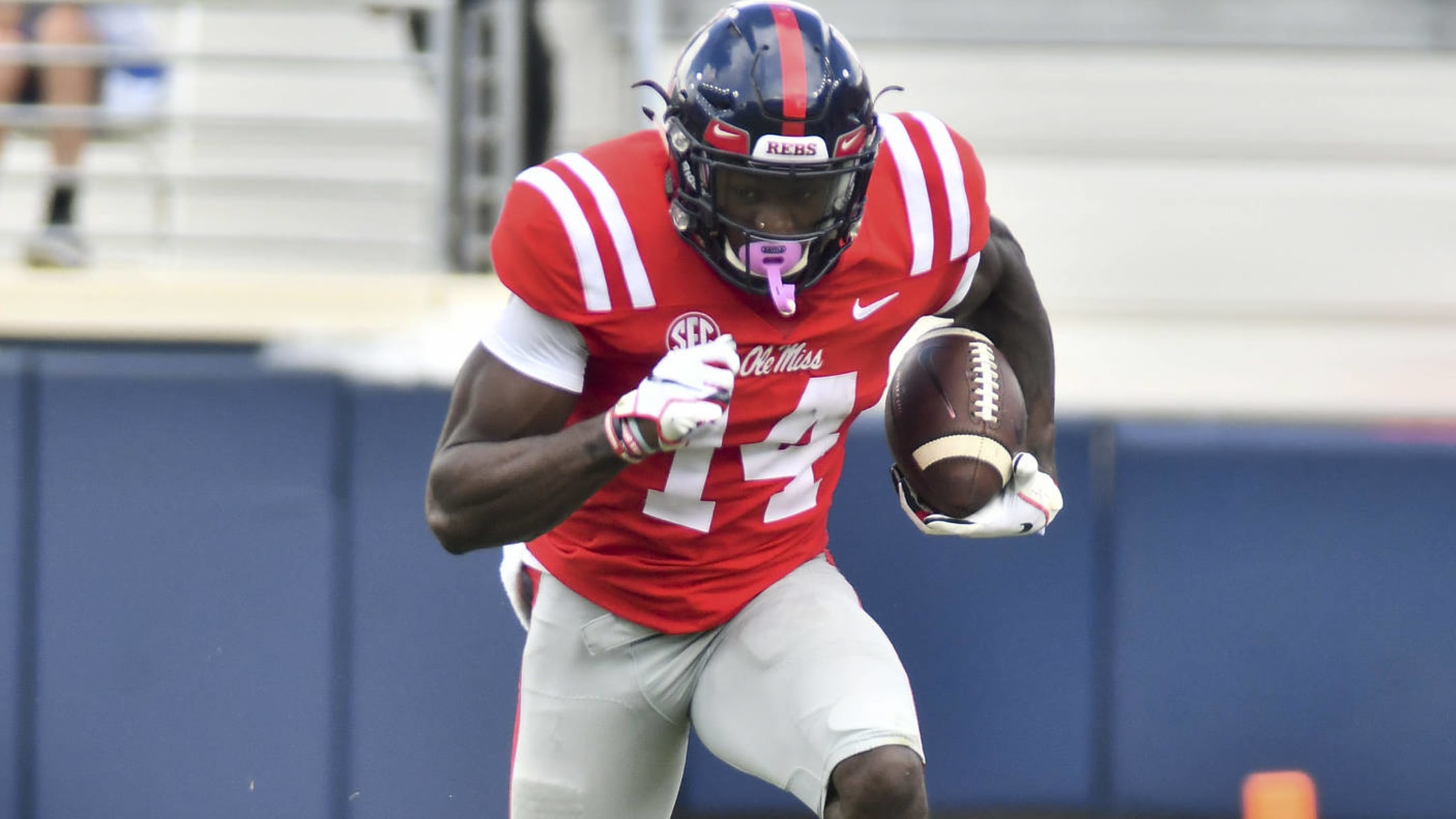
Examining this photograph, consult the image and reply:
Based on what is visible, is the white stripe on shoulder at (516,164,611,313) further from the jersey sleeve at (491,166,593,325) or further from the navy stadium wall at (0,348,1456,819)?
the navy stadium wall at (0,348,1456,819)

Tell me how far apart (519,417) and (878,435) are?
1.34m

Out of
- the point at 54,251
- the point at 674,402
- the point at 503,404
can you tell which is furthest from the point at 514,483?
the point at 54,251

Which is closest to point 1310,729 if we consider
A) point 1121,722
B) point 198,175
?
point 1121,722

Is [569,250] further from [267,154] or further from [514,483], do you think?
[267,154]

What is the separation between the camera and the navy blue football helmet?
7.61 ft

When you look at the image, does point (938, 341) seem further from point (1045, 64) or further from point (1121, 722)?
point (1045, 64)

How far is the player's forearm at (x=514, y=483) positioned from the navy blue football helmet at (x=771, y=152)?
1.10 ft

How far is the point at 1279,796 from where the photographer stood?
3.46 meters

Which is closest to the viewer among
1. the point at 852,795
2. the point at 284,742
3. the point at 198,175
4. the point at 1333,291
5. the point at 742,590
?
the point at 852,795

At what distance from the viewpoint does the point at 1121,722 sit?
3639 mm

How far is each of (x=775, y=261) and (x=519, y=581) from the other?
3.09 ft

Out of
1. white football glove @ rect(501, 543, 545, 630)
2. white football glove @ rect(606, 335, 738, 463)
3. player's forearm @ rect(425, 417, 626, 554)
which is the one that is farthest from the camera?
white football glove @ rect(501, 543, 545, 630)

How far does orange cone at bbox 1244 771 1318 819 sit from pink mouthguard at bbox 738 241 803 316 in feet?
5.91

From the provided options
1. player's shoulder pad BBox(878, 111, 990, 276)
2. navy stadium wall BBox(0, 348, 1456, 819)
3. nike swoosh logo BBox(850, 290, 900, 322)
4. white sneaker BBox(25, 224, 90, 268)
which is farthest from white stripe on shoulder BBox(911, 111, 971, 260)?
white sneaker BBox(25, 224, 90, 268)
